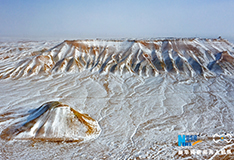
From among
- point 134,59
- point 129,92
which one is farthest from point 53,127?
point 134,59

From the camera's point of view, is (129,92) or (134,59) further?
(134,59)

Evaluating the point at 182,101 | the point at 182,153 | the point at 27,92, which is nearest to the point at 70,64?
the point at 27,92

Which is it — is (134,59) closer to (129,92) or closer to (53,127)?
(129,92)

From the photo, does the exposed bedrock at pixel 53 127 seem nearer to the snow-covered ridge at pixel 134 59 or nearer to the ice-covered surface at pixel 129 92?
the ice-covered surface at pixel 129 92

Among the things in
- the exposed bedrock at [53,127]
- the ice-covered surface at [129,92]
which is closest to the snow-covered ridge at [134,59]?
the ice-covered surface at [129,92]

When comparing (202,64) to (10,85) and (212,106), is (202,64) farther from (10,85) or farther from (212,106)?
(10,85)

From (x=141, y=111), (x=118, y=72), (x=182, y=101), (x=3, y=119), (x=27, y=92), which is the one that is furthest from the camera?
(x=118, y=72)

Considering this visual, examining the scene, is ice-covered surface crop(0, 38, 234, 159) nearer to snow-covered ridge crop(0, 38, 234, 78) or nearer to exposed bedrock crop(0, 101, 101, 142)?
snow-covered ridge crop(0, 38, 234, 78)

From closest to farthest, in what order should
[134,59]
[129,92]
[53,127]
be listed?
[53,127], [129,92], [134,59]

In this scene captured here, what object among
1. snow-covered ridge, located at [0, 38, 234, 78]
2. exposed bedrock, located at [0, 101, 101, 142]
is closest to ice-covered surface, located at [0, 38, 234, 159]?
snow-covered ridge, located at [0, 38, 234, 78]
